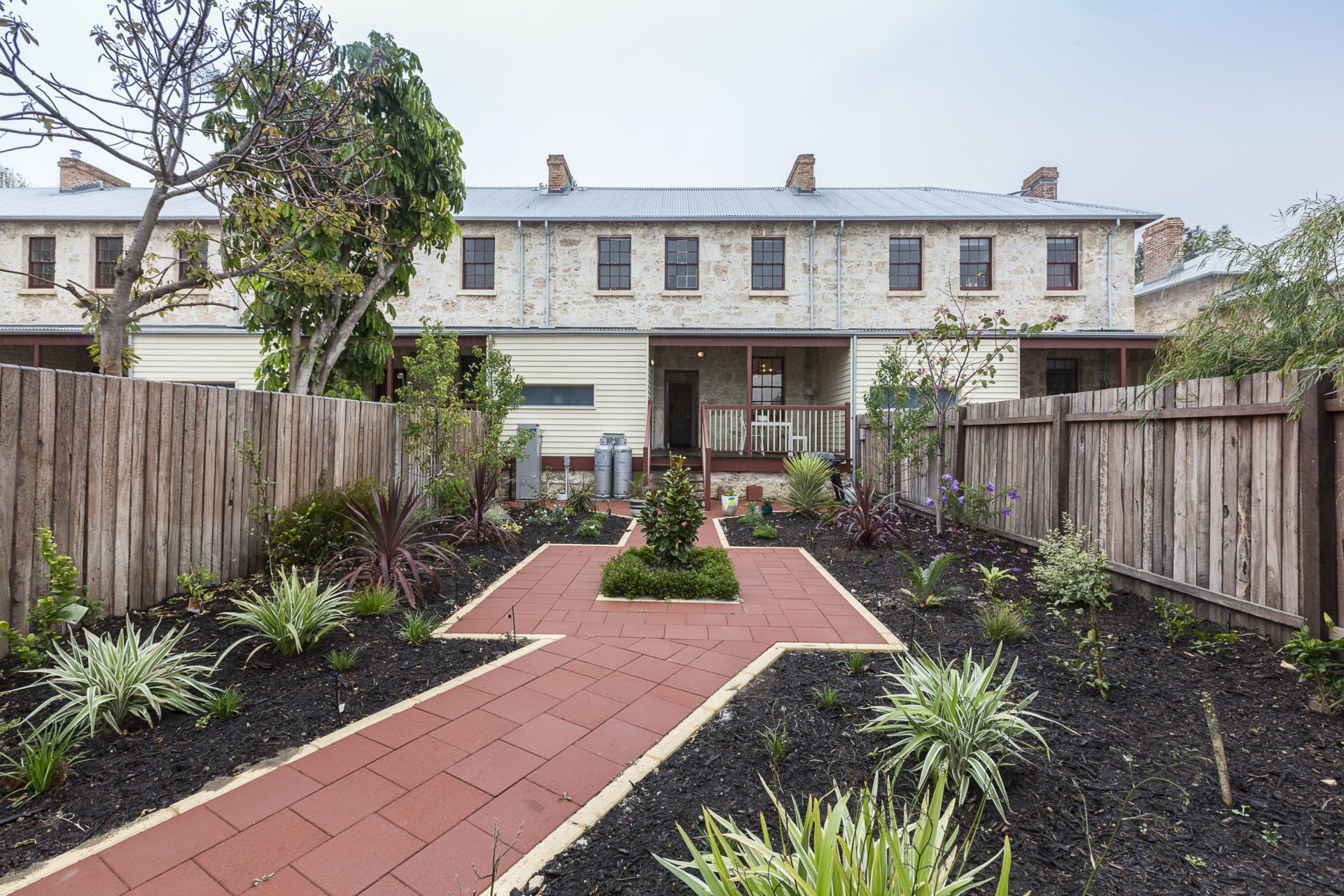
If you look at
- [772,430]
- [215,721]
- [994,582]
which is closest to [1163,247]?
[772,430]

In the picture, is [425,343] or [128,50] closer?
[128,50]

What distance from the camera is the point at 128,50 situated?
3.92m

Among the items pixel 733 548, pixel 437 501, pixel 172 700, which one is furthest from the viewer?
pixel 437 501

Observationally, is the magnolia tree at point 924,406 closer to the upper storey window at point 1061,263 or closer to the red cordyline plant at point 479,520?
the red cordyline plant at point 479,520

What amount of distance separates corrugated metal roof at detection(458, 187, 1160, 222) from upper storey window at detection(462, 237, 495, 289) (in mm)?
556

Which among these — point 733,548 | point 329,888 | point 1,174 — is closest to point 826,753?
point 329,888

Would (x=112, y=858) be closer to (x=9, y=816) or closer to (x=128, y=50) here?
(x=9, y=816)

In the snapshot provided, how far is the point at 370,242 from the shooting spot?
23.4 feet

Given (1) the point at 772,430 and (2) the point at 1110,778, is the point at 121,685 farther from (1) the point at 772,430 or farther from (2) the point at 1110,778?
(1) the point at 772,430

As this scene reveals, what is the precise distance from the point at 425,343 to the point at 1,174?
95.5 feet

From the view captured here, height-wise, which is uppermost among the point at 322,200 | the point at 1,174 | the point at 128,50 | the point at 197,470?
the point at 1,174

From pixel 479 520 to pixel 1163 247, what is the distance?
736 inches

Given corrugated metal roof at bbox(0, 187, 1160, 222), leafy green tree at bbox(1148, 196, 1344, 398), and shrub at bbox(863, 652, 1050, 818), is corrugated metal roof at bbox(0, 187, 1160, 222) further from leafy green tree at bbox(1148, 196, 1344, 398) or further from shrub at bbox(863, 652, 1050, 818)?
shrub at bbox(863, 652, 1050, 818)

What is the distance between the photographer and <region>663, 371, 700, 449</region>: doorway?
1528 centimetres
